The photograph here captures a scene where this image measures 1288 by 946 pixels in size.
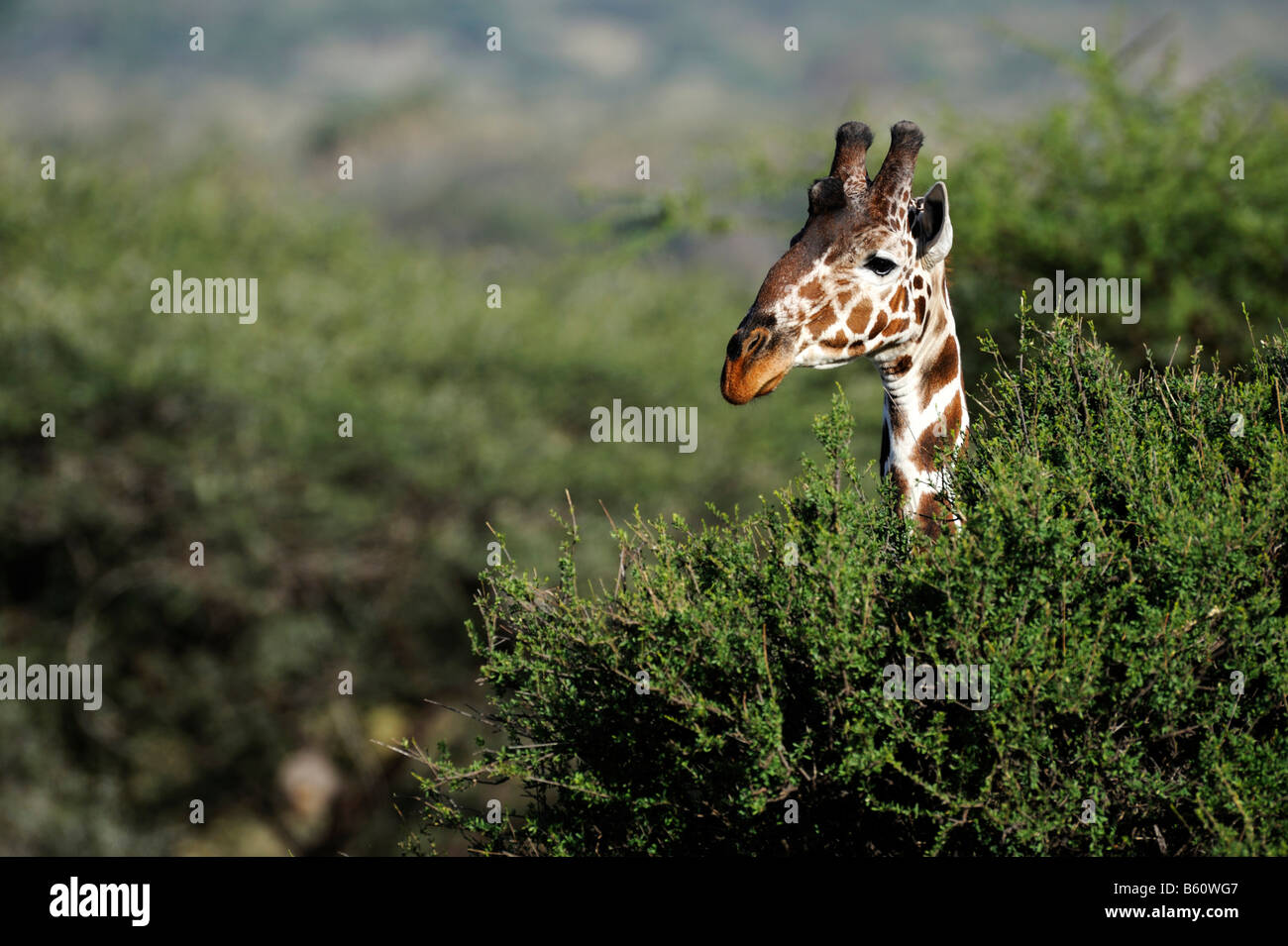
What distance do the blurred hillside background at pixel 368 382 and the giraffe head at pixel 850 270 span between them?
5377 millimetres

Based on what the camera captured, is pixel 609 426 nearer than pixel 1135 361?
No

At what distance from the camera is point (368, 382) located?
18.9m

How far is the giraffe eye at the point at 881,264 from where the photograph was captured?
4742 millimetres

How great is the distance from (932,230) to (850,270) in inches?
16.4

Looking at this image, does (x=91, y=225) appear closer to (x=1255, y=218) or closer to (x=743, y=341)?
(x=1255, y=218)

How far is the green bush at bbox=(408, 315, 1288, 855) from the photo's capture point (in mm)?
4441

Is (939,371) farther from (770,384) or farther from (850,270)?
(770,384)

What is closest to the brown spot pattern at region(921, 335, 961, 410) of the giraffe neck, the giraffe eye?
the giraffe neck

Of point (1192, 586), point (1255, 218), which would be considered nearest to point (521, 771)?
point (1192, 586)

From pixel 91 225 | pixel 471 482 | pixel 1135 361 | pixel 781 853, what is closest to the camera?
pixel 781 853

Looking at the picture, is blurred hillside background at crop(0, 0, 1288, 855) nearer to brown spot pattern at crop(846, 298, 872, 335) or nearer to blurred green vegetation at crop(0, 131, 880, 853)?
blurred green vegetation at crop(0, 131, 880, 853)
